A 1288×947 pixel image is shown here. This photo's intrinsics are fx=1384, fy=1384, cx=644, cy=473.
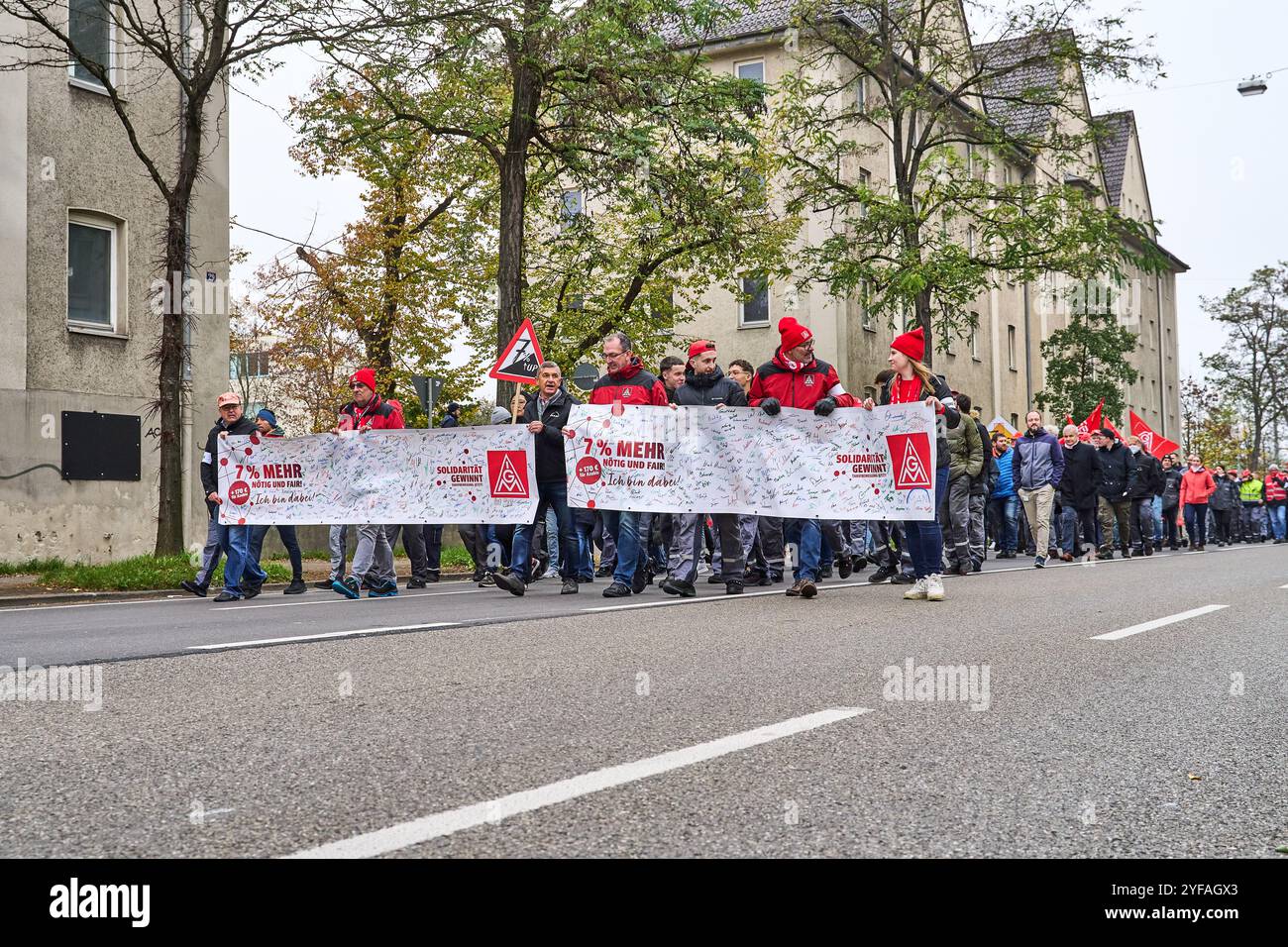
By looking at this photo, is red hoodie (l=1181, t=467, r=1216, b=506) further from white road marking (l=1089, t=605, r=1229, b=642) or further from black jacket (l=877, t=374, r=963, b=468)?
white road marking (l=1089, t=605, r=1229, b=642)

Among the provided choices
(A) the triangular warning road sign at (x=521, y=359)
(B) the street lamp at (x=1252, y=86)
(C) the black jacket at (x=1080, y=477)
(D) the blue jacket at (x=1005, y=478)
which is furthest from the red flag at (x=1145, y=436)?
(A) the triangular warning road sign at (x=521, y=359)

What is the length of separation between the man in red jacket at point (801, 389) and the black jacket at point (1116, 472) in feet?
44.1

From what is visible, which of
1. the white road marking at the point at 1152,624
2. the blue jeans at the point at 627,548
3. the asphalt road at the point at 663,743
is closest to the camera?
the asphalt road at the point at 663,743

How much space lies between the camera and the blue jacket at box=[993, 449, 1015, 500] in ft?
78.2

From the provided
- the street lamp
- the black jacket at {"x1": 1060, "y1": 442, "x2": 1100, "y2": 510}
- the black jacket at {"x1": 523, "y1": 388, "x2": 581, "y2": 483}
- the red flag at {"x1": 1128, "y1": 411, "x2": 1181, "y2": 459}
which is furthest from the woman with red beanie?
the street lamp

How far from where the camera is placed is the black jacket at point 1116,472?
24703mm

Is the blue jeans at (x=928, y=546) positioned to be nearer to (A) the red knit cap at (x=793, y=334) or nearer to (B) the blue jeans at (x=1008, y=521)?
(A) the red knit cap at (x=793, y=334)

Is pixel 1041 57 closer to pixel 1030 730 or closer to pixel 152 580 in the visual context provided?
pixel 152 580

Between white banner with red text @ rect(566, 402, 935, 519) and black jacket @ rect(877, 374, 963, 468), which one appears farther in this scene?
white banner with red text @ rect(566, 402, 935, 519)

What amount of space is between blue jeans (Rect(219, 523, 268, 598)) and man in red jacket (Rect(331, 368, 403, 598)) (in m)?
1.21

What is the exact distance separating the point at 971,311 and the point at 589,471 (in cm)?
2561

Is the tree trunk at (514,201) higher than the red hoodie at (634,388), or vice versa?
the tree trunk at (514,201)

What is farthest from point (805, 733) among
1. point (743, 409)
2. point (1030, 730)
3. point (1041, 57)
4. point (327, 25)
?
point (1041, 57)
